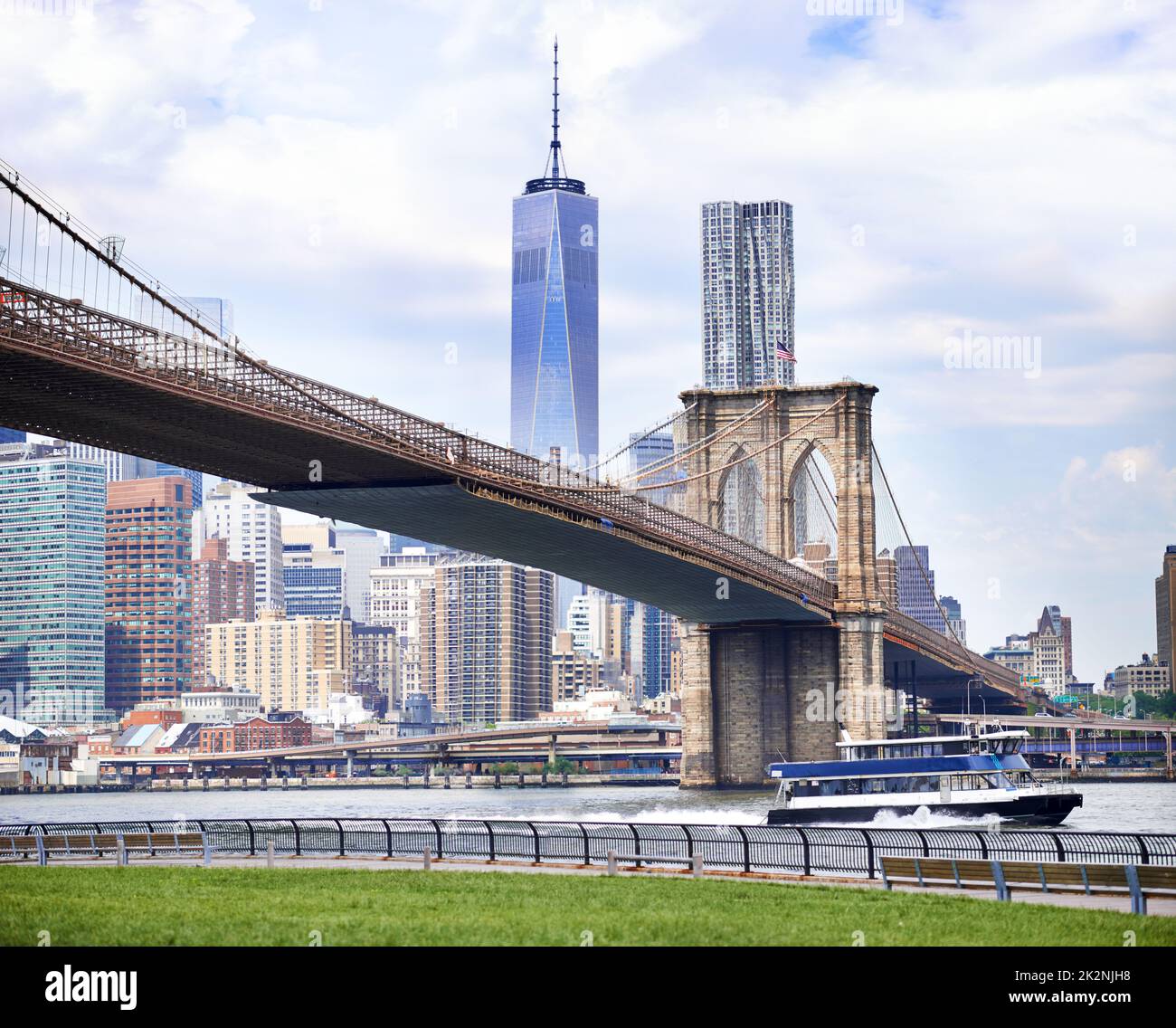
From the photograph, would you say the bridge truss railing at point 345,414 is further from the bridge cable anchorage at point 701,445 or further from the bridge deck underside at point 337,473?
the bridge cable anchorage at point 701,445

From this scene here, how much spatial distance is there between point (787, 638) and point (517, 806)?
1508 centimetres

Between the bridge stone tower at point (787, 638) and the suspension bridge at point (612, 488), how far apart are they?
0.10m

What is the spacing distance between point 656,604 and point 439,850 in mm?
56673

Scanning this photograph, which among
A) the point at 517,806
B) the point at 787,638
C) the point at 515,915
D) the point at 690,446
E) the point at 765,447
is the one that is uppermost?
the point at 690,446

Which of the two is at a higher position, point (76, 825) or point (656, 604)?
point (656, 604)

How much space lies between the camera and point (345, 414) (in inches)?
2247

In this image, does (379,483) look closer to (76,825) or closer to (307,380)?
(307,380)

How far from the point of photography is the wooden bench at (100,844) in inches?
1288

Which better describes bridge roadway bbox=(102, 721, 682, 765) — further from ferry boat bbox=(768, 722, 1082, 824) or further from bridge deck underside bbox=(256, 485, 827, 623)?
ferry boat bbox=(768, 722, 1082, 824)

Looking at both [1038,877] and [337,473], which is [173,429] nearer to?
[337,473]

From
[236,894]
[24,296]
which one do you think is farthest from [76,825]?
[24,296]

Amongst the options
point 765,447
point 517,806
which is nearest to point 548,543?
point 517,806

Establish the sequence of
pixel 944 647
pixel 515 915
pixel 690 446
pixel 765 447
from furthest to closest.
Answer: pixel 944 647, pixel 690 446, pixel 765 447, pixel 515 915
